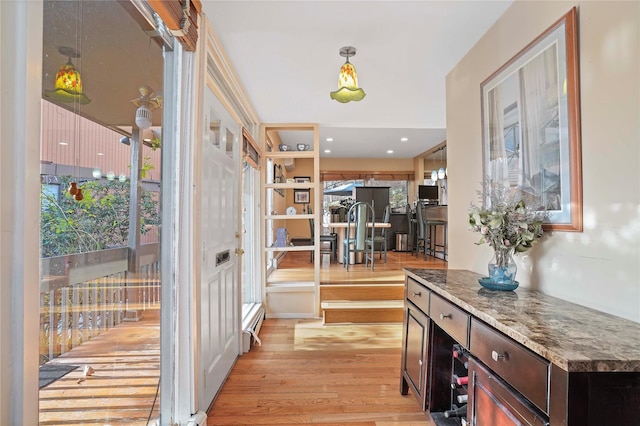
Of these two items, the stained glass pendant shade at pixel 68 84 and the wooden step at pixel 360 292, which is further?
the wooden step at pixel 360 292

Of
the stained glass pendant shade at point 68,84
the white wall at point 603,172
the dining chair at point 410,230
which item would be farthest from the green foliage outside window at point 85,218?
the dining chair at point 410,230

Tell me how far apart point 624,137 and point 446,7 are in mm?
1186

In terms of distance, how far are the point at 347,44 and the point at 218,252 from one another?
1718 mm

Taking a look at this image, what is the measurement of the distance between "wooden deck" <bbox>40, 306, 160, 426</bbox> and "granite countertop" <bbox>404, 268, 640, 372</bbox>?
1345 millimetres

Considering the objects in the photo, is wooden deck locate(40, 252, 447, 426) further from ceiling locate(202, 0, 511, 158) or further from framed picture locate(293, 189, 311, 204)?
framed picture locate(293, 189, 311, 204)

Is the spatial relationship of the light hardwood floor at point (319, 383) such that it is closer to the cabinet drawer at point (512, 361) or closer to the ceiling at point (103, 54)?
the cabinet drawer at point (512, 361)

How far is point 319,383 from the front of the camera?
2420 mm

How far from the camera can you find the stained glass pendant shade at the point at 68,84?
2.77 ft

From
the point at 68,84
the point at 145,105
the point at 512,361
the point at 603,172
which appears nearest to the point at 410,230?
the point at 603,172

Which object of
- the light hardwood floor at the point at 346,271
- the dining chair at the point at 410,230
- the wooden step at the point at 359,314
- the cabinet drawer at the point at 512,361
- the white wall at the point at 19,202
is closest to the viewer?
the white wall at the point at 19,202

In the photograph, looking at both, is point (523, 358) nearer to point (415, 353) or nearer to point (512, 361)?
point (512, 361)

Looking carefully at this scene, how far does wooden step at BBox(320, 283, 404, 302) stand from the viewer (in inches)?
159

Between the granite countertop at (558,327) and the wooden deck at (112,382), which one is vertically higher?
the granite countertop at (558,327)

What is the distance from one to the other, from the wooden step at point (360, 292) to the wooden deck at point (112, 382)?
8.75 feet
